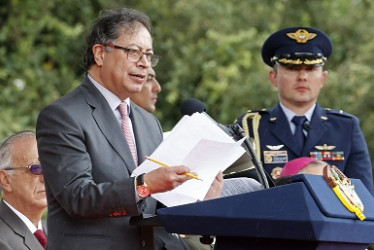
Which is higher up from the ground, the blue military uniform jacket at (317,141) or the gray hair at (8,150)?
the gray hair at (8,150)

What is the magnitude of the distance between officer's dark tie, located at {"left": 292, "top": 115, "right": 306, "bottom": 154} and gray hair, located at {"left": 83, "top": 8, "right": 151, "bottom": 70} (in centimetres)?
177

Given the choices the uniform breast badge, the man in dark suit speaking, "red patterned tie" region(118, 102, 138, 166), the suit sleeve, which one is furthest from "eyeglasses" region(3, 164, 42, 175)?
the uniform breast badge

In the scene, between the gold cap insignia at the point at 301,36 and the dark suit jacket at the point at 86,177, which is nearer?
the dark suit jacket at the point at 86,177

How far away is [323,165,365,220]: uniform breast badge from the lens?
374 centimetres

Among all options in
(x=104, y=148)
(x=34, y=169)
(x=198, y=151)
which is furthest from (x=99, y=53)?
(x=34, y=169)

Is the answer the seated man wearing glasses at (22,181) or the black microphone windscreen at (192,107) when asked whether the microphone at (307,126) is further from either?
the black microphone windscreen at (192,107)

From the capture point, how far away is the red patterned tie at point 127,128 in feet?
14.3

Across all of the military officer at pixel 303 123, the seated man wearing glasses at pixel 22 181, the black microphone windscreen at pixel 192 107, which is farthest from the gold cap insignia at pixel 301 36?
the black microphone windscreen at pixel 192 107

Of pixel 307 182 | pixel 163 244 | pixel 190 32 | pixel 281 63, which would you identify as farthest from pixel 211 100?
pixel 307 182

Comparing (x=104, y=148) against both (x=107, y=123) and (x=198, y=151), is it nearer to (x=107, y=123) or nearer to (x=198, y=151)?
(x=107, y=123)

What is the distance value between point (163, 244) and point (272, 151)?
178 centimetres

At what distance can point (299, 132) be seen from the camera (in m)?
6.07

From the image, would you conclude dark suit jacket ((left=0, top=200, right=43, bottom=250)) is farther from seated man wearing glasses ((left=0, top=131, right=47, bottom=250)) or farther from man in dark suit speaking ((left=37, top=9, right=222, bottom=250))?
man in dark suit speaking ((left=37, top=9, right=222, bottom=250))

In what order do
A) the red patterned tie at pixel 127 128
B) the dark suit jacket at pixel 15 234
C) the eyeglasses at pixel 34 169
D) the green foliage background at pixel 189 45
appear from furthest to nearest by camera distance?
1. the green foliage background at pixel 189 45
2. the eyeglasses at pixel 34 169
3. the dark suit jacket at pixel 15 234
4. the red patterned tie at pixel 127 128
